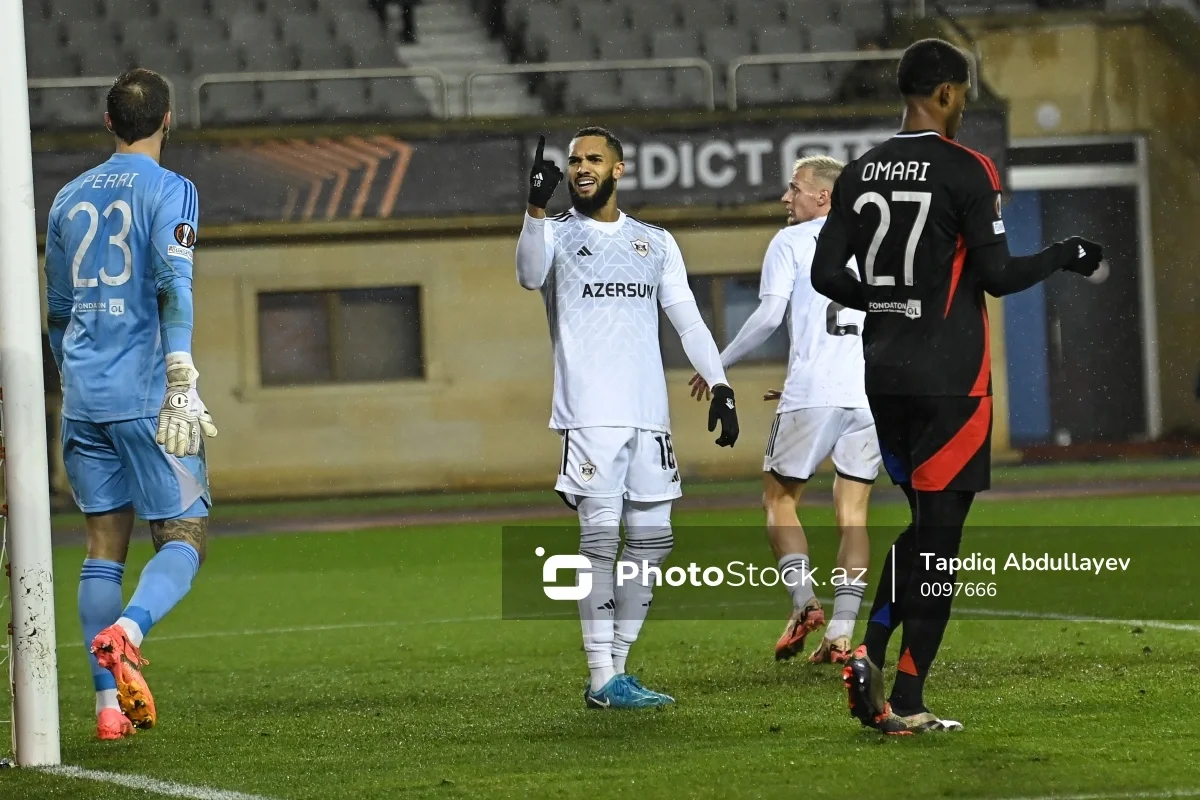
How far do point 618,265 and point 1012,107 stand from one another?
1777 centimetres

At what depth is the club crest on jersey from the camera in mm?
5809

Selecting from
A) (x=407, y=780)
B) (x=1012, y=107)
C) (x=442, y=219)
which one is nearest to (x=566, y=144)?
(x=442, y=219)

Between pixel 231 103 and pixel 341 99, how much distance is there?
123 cm

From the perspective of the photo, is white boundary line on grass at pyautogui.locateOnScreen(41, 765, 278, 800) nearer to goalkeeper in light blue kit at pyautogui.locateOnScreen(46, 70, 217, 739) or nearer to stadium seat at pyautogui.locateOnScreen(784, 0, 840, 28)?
goalkeeper in light blue kit at pyautogui.locateOnScreen(46, 70, 217, 739)

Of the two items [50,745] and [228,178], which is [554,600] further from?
[228,178]

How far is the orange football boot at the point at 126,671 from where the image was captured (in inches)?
208

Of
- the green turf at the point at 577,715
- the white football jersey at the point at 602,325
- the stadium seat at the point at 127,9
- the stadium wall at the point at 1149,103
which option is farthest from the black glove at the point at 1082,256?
the stadium seat at the point at 127,9

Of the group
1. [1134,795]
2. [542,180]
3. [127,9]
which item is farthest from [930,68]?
[127,9]

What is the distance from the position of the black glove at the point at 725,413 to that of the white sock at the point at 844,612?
3.86 ft

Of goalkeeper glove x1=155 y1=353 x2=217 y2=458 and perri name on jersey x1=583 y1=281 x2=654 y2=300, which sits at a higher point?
perri name on jersey x1=583 y1=281 x2=654 y2=300

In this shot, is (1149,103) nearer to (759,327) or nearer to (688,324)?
(759,327)

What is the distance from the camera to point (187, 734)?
20.1 feet

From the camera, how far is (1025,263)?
5293 millimetres

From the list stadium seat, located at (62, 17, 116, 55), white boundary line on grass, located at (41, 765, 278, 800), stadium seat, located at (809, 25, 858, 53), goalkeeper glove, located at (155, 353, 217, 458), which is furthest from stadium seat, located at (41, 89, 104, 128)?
white boundary line on grass, located at (41, 765, 278, 800)
